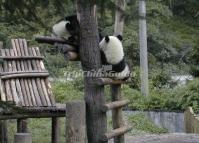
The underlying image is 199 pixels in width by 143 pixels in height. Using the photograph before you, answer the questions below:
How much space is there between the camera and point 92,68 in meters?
7.47

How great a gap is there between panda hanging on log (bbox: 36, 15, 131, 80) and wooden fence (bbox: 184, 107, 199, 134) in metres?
4.76

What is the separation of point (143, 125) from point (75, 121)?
754 centimetres

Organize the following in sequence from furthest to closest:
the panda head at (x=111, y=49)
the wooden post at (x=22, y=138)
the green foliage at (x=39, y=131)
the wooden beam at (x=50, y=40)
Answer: the green foliage at (x=39, y=131)
the panda head at (x=111, y=49)
the wooden beam at (x=50, y=40)
the wooden post at (x=22, y=138)

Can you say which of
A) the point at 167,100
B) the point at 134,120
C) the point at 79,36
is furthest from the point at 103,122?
the point at 167,100

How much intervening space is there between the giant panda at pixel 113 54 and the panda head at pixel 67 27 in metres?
0.43

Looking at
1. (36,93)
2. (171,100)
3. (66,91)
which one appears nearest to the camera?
(36,93)

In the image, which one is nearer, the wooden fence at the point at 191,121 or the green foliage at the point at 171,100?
the wooden fence at the point at 191,121

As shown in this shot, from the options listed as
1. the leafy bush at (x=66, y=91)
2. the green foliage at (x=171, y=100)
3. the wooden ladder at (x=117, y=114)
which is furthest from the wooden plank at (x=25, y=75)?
the leafy bush at (x=66, y=91)

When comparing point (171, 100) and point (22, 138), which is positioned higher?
point (171, 100)

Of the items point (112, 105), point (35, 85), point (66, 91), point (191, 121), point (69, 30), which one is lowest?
point (191, 121)

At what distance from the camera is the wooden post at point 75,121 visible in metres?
6.19

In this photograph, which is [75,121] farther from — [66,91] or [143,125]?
[66,91]

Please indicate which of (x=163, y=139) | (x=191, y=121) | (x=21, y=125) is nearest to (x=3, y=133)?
(x=21, y=125)

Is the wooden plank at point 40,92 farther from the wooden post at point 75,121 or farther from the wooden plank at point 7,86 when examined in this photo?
the wooden post at point 75,121
